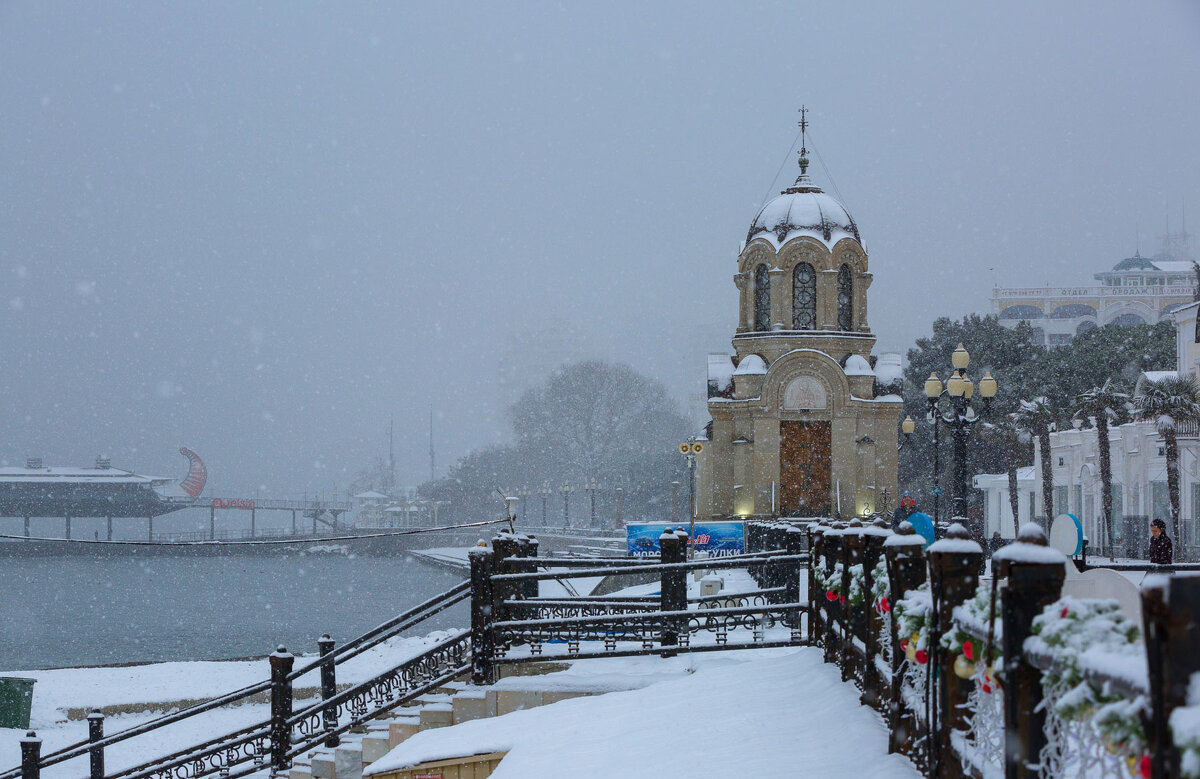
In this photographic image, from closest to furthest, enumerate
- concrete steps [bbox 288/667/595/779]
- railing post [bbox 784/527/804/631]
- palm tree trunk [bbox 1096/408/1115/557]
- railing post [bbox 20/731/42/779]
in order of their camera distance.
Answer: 1. concrete steps [bbox 288/667/595/779]
2. railing post [bbox 784/527/804/631]
3. railing post [bbox 20/731/42/779]
4. palm tree trunk [bbox 1096/408/1115/557]

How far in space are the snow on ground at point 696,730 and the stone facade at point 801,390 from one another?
2374cm

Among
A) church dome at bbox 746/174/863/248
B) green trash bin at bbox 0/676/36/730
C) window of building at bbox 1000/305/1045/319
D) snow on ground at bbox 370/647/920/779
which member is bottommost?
green trash bin at bbox 0/676/36/730

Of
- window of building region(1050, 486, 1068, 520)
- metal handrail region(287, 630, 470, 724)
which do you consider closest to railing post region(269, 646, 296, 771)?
metal handrail region(287, 630, 470, 724)

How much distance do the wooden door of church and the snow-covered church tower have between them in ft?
0.10

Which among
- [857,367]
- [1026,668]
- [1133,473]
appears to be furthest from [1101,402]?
[1026,668]

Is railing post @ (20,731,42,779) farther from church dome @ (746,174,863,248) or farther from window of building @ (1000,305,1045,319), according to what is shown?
window of building @ (1000,305,1045,319)

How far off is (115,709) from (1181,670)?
3074 centimetres

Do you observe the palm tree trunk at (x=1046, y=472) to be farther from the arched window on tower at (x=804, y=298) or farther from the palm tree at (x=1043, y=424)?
the arched window on tower at (x=804, y=298)

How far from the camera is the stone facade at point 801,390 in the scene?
112ft

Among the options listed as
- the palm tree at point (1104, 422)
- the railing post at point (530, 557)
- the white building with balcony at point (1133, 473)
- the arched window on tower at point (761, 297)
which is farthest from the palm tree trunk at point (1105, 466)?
the railing post at point (530, 557)

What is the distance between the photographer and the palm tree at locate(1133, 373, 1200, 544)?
30016 mm

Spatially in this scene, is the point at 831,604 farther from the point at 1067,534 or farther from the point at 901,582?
the point at 901,582

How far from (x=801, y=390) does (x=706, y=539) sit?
12033mm

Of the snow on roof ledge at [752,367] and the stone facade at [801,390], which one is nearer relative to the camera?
the stone facade at [801,390]
